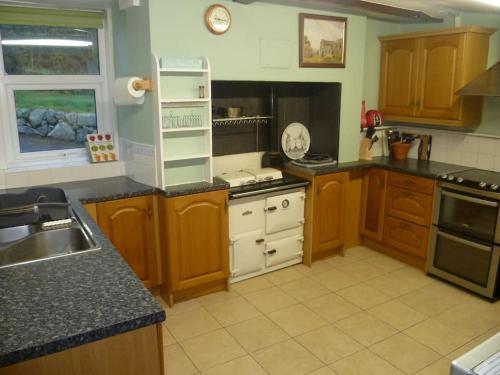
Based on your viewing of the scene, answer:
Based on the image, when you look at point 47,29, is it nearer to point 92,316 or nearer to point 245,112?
point 245,112

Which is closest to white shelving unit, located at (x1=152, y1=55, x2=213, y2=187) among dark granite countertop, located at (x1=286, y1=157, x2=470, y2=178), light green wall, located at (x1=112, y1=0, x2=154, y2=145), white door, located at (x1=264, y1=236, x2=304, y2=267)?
light green wall, located at (x1=112, y1=0, x2=154, y2=145)

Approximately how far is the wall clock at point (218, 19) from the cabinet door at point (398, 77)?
5.65 ft

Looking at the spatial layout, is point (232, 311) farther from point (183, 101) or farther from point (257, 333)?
point (183, 101)

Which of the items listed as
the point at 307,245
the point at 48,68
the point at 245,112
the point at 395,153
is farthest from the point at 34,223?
the point at 395,153

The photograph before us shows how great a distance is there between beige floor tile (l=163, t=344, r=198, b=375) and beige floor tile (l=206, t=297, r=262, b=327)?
0.38 metres

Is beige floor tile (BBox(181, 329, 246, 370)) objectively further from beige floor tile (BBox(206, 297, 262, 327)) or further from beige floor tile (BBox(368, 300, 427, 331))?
beige floor tile (BBox(368, 300, 427, 331))

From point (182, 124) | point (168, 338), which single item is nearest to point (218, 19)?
point (182, 124)

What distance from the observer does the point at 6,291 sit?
4.61 ft

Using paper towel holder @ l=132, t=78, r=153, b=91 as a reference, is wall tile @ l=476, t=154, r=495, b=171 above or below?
below

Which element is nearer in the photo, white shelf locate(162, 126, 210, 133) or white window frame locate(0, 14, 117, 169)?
white shelf locate(162, 126, 210, 133)

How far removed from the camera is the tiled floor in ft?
7.75

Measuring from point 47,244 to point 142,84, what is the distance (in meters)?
Result: 1.20

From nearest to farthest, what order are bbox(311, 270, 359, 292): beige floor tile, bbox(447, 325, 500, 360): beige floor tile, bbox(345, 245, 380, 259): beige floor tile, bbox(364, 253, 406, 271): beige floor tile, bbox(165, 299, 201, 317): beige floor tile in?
1. bbox(447, 325, 500, 360): beige floor tile
2. bbox(165, 299, 201, 317): beige floor tile
3. bbox(311, 270, 359, 292): beige floor tile
4. bbox(364, 253, 406, 271): beige floor tile
5. bbox(345, 245, 380, 259): beige floor tile

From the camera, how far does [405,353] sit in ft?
8.05
